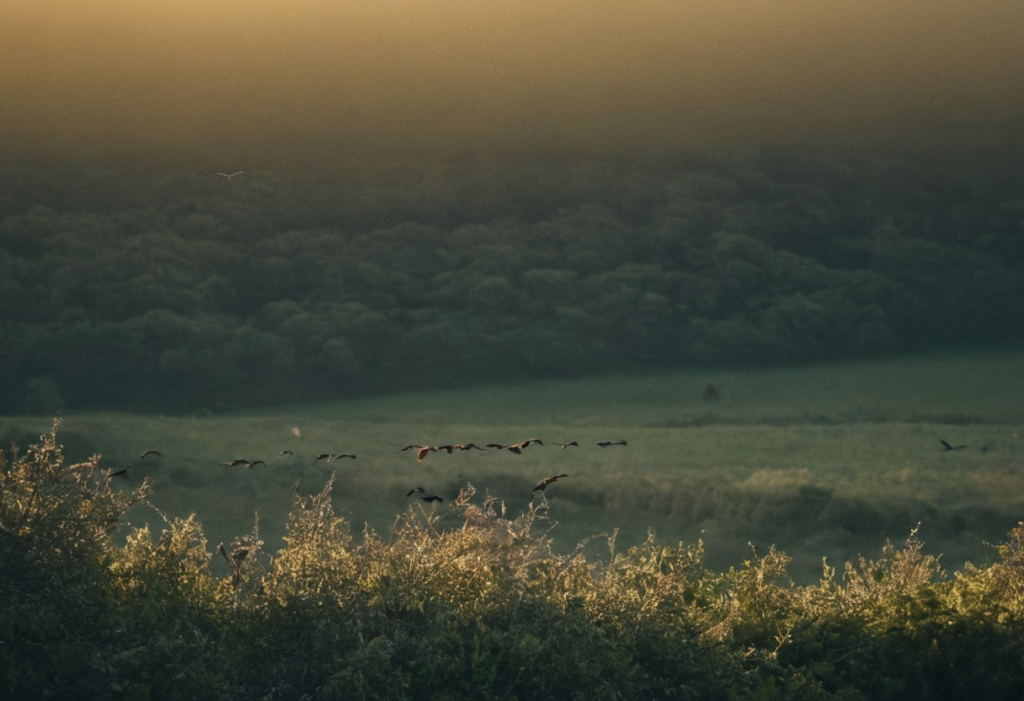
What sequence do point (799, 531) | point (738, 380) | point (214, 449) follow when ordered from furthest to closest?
point (738, 380), point (214, 449), point (799, 531)

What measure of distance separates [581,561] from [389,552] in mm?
1689

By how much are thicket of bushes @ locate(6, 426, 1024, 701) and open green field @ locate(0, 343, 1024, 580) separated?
41.3 ft

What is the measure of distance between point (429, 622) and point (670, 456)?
28034 millimetres

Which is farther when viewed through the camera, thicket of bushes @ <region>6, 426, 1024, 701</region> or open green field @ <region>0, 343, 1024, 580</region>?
open green field @ <region>0, 343, 1024, 580</region>

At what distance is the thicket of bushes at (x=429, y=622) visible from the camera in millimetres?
8617

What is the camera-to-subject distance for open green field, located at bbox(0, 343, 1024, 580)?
27078mm

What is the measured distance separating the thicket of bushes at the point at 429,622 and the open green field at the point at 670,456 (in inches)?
496

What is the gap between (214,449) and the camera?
3544 centimetres

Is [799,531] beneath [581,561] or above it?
beneath

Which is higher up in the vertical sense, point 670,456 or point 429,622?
point 429,622

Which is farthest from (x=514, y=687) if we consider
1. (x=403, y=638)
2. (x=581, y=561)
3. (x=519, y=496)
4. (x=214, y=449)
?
A: (x=214, y=449)

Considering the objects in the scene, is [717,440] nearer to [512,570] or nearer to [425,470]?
[425,470]

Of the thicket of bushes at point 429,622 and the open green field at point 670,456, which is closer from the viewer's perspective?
the thicket of bushes at point 429,622

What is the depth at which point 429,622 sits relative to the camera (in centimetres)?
891
